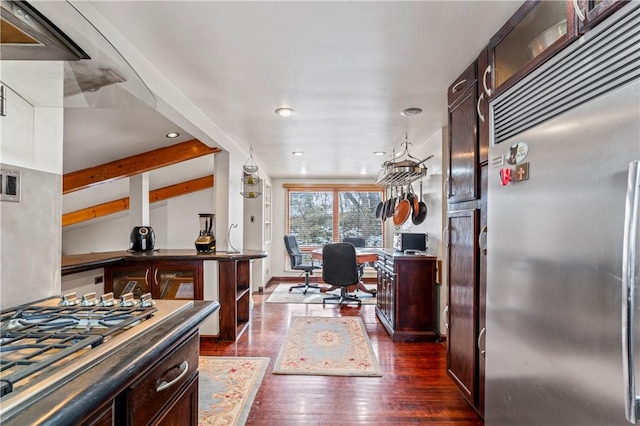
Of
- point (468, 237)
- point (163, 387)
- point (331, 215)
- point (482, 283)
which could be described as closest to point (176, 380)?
point (163, 387)

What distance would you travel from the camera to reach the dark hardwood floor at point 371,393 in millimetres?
2107

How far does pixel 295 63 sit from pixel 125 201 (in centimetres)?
519

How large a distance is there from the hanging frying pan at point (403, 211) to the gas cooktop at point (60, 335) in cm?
352

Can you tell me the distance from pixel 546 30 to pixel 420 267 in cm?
252

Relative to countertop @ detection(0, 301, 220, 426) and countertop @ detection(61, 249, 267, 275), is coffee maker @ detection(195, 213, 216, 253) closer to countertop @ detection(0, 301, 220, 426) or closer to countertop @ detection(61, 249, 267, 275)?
countertop @ detection(61, 249, 267, 275)

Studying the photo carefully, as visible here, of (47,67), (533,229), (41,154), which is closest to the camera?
(47,67)

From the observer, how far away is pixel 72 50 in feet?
3.35

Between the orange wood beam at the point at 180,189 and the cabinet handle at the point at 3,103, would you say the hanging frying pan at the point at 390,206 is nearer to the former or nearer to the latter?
the orange wood beam at the point at 180,189

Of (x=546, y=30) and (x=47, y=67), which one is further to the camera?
(x=546, y=30)

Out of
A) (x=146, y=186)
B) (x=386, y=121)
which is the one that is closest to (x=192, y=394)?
(x=386, y=121)

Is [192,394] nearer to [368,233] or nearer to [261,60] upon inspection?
[261,60]

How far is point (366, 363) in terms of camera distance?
2922 millimetres

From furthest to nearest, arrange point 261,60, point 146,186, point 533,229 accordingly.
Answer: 1. point 146,186
2. point 261,60
3. point 533,229

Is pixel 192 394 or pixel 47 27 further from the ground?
pixel 47 27
